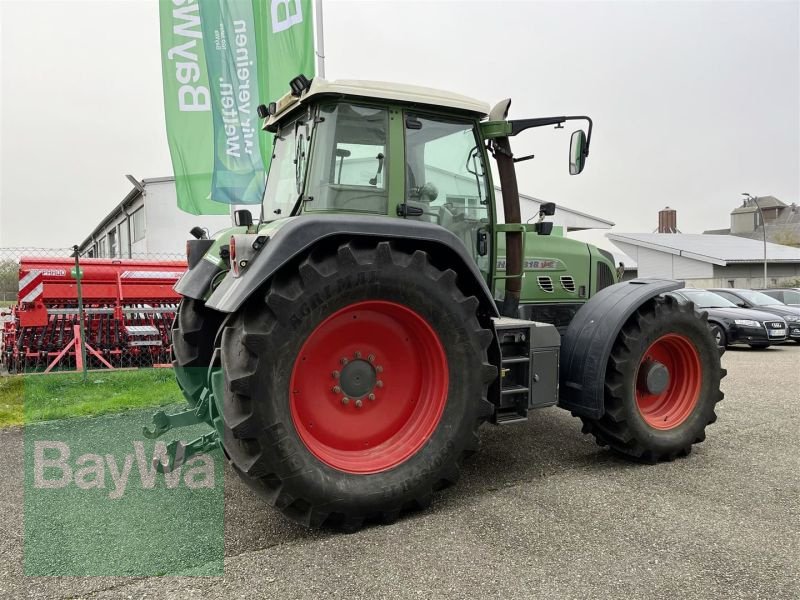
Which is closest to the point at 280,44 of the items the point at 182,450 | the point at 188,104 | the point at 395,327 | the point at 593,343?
the point at 188,104

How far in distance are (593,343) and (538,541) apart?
1.56 m

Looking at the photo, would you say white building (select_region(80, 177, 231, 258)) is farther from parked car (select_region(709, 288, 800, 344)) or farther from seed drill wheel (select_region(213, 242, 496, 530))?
seed drill wheel (select_region(213, 242, 496, 530))

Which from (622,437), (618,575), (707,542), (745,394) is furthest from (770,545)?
(745,394)

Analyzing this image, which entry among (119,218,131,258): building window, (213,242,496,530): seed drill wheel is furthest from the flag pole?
(119,218,131,258): building window

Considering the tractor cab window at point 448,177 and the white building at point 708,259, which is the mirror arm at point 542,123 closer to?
the tractor cab window at point 448,177

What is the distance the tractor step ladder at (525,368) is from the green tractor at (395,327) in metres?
0.01

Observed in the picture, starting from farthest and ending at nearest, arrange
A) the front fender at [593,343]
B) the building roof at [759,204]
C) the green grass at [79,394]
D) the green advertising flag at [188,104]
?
the building roof at [759,204], the green advertising flag at [188,104], the green grass at [79,394], the front fender at [593,343]

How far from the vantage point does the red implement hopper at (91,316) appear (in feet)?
26.4

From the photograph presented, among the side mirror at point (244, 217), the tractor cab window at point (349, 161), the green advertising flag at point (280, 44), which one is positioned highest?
the green advertising flag at point (280, 44)

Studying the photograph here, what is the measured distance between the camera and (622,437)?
3984 millimetres

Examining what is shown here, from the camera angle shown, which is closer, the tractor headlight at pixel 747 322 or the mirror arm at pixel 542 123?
the mirror arm at pixel 542 123

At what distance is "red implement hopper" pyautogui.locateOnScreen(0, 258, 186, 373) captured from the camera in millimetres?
8055

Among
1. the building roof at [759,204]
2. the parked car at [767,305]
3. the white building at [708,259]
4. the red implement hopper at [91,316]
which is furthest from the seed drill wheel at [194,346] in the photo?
the building roof at [759,204]

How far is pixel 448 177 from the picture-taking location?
390cm
